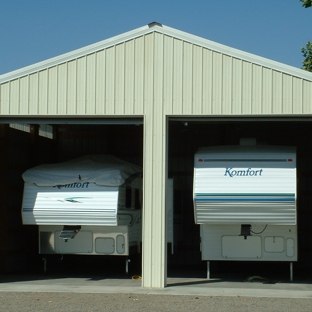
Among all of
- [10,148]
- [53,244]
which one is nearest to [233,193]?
[53,244]

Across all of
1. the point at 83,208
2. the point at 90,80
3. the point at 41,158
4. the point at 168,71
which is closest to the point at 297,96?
the point at 168,71

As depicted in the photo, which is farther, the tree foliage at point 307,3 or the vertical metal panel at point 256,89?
the tree foliage at point 307,3

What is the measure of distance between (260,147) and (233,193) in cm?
138

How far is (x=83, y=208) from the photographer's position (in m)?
13.9

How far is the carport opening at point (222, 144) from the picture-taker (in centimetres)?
1683

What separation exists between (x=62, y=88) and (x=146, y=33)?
2.03m

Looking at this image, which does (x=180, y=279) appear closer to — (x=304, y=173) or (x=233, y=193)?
(x=233, y=193)

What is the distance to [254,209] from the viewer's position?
12.8m

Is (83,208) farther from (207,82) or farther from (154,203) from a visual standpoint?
(207,82)

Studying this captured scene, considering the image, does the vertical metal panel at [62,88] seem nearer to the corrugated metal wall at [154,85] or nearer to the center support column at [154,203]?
the corrugated metal wall at [154,85]

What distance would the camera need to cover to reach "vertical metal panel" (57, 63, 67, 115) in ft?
41.5

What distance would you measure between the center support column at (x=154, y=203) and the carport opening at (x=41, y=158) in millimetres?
479

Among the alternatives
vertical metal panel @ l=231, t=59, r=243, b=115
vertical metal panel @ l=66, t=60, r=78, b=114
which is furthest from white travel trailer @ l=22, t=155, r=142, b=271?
vertical metal panel @ l=231, t=59, r=243, b=115

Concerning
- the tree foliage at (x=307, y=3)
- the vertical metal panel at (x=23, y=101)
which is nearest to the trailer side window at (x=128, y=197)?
the vertical metal panel at (x=23, y=101)
